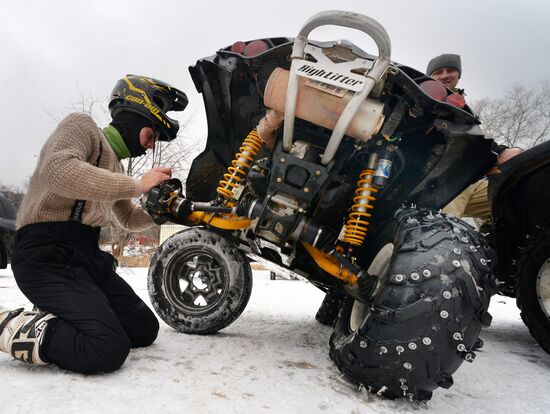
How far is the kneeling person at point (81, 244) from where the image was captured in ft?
6.32

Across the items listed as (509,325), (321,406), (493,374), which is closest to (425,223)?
(321,406)

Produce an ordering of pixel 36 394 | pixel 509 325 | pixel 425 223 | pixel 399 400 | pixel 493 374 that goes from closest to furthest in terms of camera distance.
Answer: pixel 36 394 → pixel 399 400 → pixel 425 223 → pixel 493 374 → pixel 509 325

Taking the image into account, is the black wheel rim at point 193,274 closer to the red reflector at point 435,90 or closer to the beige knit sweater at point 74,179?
the beige knit sweater at point 74,179

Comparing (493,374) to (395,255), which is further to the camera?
(493,374)

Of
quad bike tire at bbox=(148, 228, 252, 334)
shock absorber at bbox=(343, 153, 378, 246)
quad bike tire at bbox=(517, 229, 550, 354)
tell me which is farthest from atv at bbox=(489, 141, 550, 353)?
quad bike tire at bbox=(148, 228, 252, 334)

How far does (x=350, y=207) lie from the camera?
2359mm

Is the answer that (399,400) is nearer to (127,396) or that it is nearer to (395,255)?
(395,255)

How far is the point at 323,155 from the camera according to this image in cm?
194

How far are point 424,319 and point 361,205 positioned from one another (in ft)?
2.39

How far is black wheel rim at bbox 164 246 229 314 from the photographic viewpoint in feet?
8.82

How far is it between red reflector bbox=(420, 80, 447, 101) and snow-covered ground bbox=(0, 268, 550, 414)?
1348 millimetres

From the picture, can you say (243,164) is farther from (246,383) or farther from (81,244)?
(246,383)

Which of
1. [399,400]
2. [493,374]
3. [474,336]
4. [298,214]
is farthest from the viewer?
[493,374]

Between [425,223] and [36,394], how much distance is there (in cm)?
169
